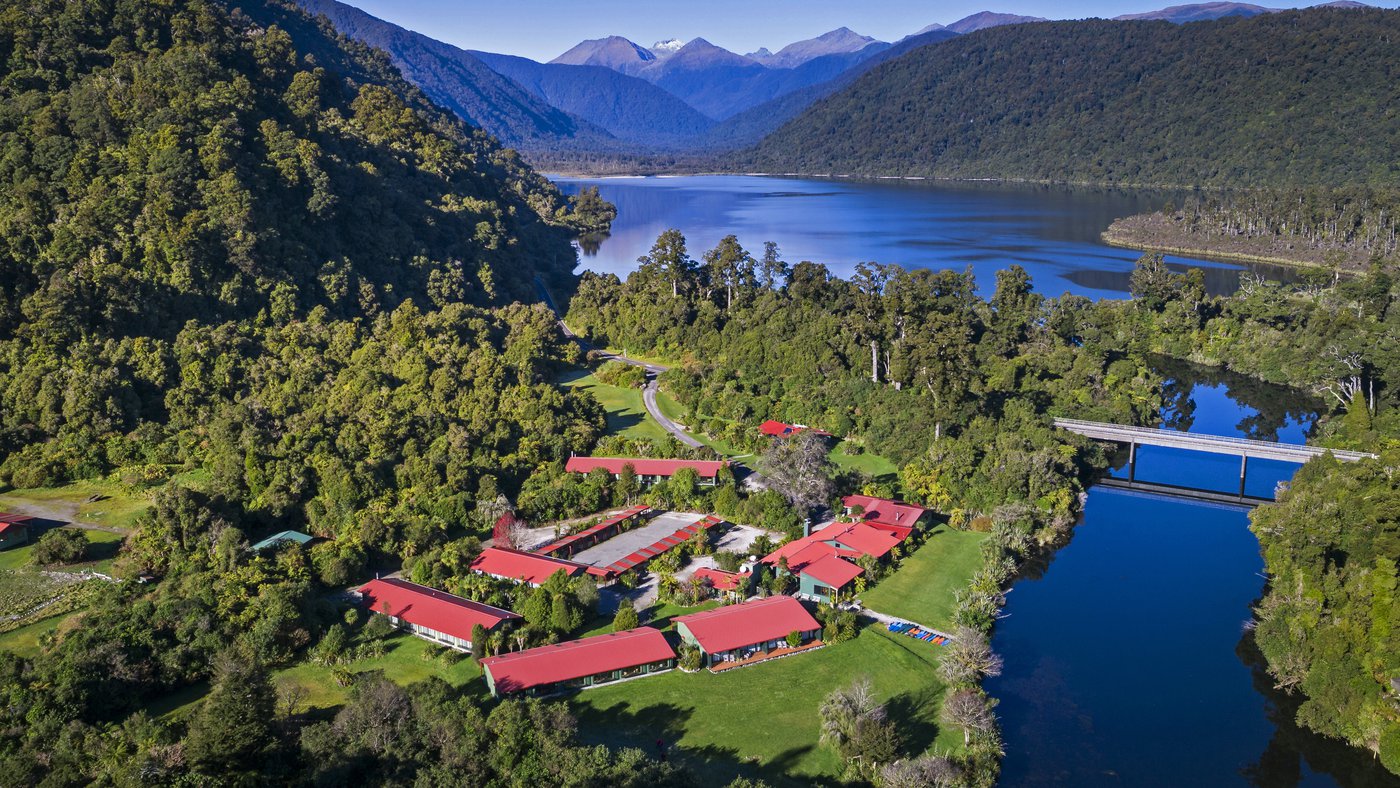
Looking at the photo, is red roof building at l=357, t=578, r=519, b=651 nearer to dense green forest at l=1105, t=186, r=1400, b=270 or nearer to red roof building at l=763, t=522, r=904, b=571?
red roof building at l=763, t=522, r=904, b=571

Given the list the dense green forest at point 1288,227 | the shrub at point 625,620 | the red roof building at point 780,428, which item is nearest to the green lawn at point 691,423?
the red roof building at point 780,428

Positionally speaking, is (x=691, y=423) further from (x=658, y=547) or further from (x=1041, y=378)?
(x=1041, y=378)

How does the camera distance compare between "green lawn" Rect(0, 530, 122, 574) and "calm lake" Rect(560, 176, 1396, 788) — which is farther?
"green lawn" Rect(0, 530, 122, 574)

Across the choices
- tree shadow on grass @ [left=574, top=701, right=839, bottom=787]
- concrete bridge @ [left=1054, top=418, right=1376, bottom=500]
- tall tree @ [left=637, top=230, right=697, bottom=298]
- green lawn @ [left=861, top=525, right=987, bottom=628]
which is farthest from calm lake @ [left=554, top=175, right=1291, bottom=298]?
tree shadow on grass @ [left=574, top=701, right=839, bottom=787]

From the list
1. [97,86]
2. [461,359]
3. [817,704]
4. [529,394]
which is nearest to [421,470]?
[529,394]

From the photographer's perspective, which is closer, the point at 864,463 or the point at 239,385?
the point at 864,463

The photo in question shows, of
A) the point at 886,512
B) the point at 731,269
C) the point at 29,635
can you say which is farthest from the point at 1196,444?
the point at 29,635
